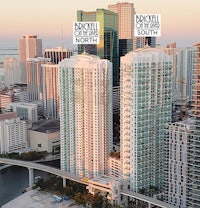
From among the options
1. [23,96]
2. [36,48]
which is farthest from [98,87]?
[36,48]

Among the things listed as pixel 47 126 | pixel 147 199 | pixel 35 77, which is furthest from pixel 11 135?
pixel 35 77

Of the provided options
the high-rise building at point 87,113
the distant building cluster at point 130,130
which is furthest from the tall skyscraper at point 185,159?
the high-rise building at point 87,113

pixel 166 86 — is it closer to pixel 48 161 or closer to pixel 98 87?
pixel 98 87

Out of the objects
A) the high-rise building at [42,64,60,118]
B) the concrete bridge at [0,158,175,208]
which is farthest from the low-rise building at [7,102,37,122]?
the concrete bridge at [0,158,175,208]

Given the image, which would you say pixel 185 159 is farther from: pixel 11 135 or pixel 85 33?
pixel 11 135

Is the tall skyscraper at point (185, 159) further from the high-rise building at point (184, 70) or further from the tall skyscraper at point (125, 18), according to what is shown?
the high-rise building at point (184, 70)

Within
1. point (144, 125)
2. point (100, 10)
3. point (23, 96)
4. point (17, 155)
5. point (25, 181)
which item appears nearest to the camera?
point (144, 125)
